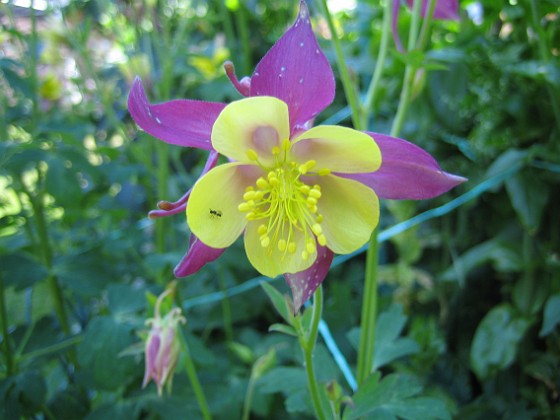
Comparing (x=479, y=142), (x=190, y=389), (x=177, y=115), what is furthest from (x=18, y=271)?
(x=479, y=142)

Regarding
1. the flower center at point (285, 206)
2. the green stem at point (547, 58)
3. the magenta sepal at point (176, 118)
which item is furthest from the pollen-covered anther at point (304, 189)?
the green stem at point (547, 58)

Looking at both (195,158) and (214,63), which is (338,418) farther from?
(195,158)

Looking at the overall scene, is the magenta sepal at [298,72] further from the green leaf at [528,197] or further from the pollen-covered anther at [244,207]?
the green leaf at [528,197]

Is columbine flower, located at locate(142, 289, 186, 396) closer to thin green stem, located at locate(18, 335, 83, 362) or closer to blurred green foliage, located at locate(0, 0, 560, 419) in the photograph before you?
blurred green foliage, located at locate(0, 0, 560, 419)

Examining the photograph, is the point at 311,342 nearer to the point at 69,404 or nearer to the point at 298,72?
the point at 298,72

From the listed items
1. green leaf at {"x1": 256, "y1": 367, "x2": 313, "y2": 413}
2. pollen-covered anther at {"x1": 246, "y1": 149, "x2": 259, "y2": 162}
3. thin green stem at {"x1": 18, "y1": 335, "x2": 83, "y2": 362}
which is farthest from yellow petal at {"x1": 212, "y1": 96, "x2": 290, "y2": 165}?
thin green stem at {"x1": 18, "y1": 335, "x2": 83, "y2": 362}

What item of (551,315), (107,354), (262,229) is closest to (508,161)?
(551,315)
